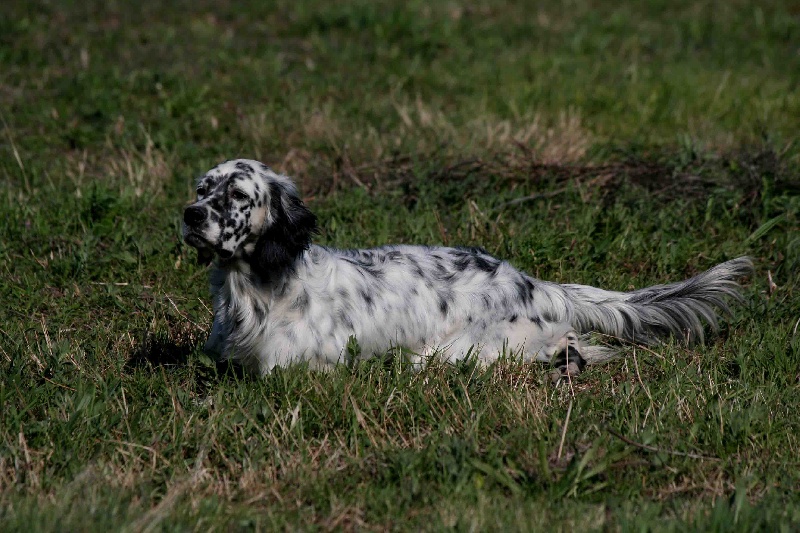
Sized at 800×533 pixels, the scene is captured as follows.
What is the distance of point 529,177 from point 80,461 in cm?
405

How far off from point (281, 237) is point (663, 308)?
206 centimetres

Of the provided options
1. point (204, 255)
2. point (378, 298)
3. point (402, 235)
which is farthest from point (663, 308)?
point (204, 255)

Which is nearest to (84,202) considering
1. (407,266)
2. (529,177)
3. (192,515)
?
(407,266)

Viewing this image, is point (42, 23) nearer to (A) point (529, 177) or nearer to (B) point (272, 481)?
(A) point (529, 177)

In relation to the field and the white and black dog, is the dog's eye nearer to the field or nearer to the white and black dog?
the white and black dog

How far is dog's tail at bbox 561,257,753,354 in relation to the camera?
18.1 feet

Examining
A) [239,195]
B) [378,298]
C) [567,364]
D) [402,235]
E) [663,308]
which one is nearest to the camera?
[239,195]

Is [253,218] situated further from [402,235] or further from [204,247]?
[402,235]

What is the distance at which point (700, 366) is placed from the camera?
512 cm

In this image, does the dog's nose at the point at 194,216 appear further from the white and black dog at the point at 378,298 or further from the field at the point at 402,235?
the field at the point at 402,235

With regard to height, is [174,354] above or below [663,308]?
above

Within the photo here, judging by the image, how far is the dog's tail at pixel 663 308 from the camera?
553 centimetres

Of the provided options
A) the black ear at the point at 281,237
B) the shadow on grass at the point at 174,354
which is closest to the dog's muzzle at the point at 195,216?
the black ear at the point at 281,237

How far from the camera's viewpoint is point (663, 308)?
5574 mm
